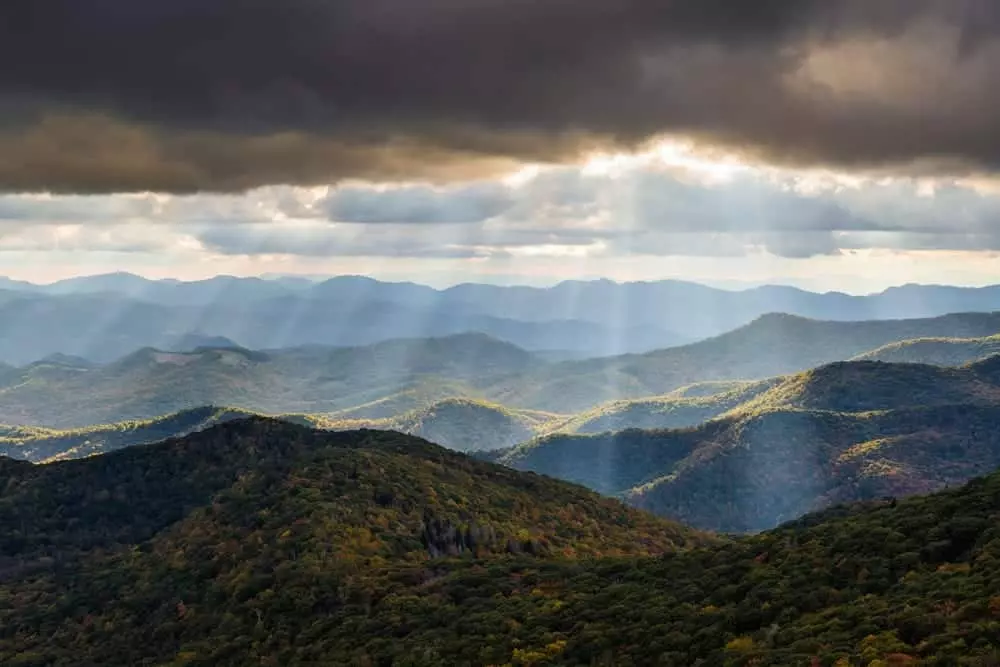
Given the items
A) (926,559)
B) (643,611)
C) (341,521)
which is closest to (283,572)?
(341,521)

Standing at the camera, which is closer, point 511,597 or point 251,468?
point 511,597

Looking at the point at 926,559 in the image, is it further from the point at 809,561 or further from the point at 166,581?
the point at 166,581

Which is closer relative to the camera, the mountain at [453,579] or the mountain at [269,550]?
the mountain at [453,579]

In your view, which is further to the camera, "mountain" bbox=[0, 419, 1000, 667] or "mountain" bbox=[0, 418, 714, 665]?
"mountain" bbox=[0, 418, 714, 665]
